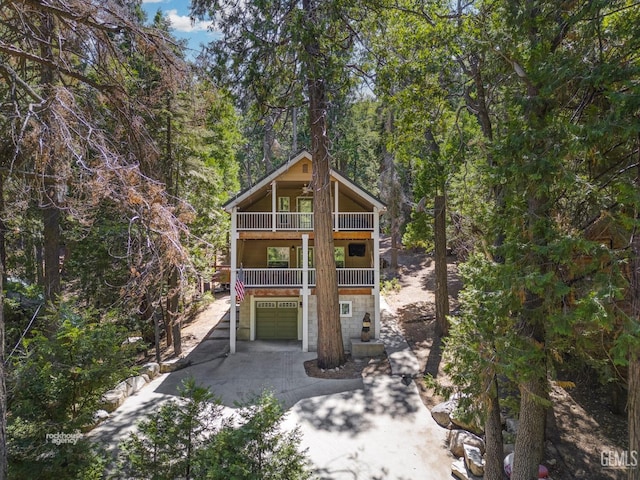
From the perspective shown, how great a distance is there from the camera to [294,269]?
48.4ft

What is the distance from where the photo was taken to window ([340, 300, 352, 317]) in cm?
1479

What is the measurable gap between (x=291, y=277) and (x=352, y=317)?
3010 millimetres

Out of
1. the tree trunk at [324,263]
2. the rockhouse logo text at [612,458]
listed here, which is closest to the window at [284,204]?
the tree trunk at [324,263]

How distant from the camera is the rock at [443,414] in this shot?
8602mm

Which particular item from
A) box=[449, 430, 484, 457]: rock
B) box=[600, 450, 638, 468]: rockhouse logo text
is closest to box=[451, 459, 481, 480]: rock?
box=[449, 430, 484, 457]: rock

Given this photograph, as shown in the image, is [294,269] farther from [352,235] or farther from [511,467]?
[511,467]

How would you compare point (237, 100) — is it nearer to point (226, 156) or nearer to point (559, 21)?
point (559, 21)

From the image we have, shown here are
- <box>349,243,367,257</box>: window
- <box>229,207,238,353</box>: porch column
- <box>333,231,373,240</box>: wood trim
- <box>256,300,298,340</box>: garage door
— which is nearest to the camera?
<box>229,207,238,353</box>: porch column

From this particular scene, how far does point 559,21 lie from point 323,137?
6.98 meters

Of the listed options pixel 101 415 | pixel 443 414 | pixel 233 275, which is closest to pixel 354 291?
pixel 233 275

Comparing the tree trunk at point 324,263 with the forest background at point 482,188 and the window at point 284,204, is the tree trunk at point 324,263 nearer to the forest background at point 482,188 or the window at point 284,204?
the forest background at point 482,188

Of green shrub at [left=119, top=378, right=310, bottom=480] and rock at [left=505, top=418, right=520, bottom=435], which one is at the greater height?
green shrub at [left=119, top=378, right=310, bottom=480]

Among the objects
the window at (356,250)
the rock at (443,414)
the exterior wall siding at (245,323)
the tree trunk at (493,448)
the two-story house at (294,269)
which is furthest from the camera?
the window at (356,250)

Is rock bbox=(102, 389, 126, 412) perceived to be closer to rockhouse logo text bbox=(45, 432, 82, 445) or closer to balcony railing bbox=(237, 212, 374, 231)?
rockhouse logo text bbox=(45, 432, 82, 445)
